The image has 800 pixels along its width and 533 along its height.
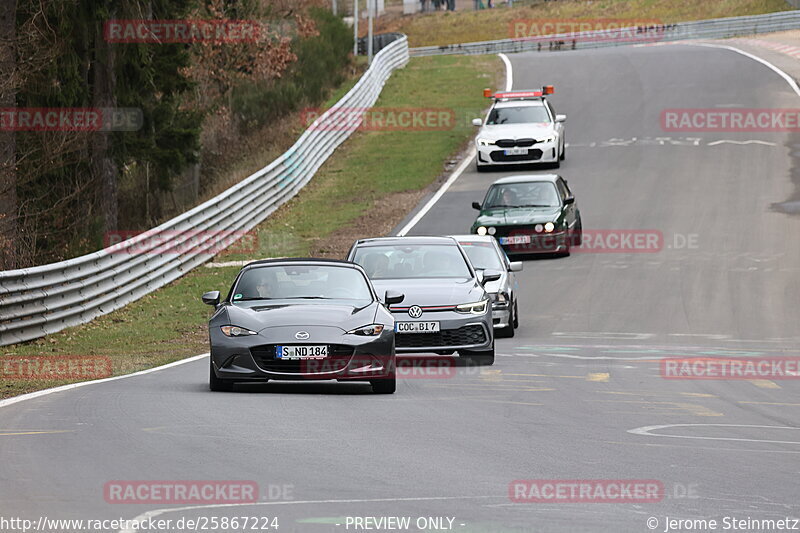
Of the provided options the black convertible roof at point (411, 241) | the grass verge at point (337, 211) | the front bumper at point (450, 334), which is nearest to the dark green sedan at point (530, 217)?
the grass verge at point (337, 211)

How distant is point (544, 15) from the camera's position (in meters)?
94.1

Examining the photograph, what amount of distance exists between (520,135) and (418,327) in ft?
68.6

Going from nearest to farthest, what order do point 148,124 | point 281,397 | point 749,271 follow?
1. point 281,397
2. point 749,271
3. point 148,124

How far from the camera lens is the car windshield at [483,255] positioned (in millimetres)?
19953

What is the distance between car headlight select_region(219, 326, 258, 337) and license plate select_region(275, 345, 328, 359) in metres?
0.31

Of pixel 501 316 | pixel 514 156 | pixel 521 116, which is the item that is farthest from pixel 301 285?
pixel 521 116

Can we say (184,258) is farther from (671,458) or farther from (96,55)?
(671,458)

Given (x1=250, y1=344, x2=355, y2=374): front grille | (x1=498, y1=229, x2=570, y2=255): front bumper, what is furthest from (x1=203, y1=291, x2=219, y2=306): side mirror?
(x1=498, y1=229, x2=570, y2=255): front bumper

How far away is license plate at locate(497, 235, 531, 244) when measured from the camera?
87.1ft

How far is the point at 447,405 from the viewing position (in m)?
12.1

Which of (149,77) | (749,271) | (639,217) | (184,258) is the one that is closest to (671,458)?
(749,271)

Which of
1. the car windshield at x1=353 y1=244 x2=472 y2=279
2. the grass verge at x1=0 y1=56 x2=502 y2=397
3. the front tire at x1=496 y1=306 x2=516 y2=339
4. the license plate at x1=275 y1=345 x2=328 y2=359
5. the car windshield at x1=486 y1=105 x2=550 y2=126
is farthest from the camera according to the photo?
the car windshield at x1=486 y1=105 x2=550 y2=126

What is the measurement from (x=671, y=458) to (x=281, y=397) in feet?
14.2

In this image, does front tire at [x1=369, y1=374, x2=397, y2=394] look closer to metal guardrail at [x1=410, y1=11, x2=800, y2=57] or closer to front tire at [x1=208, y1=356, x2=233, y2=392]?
front tire at [x1=208, y1=356, x2=233, y2=392]
